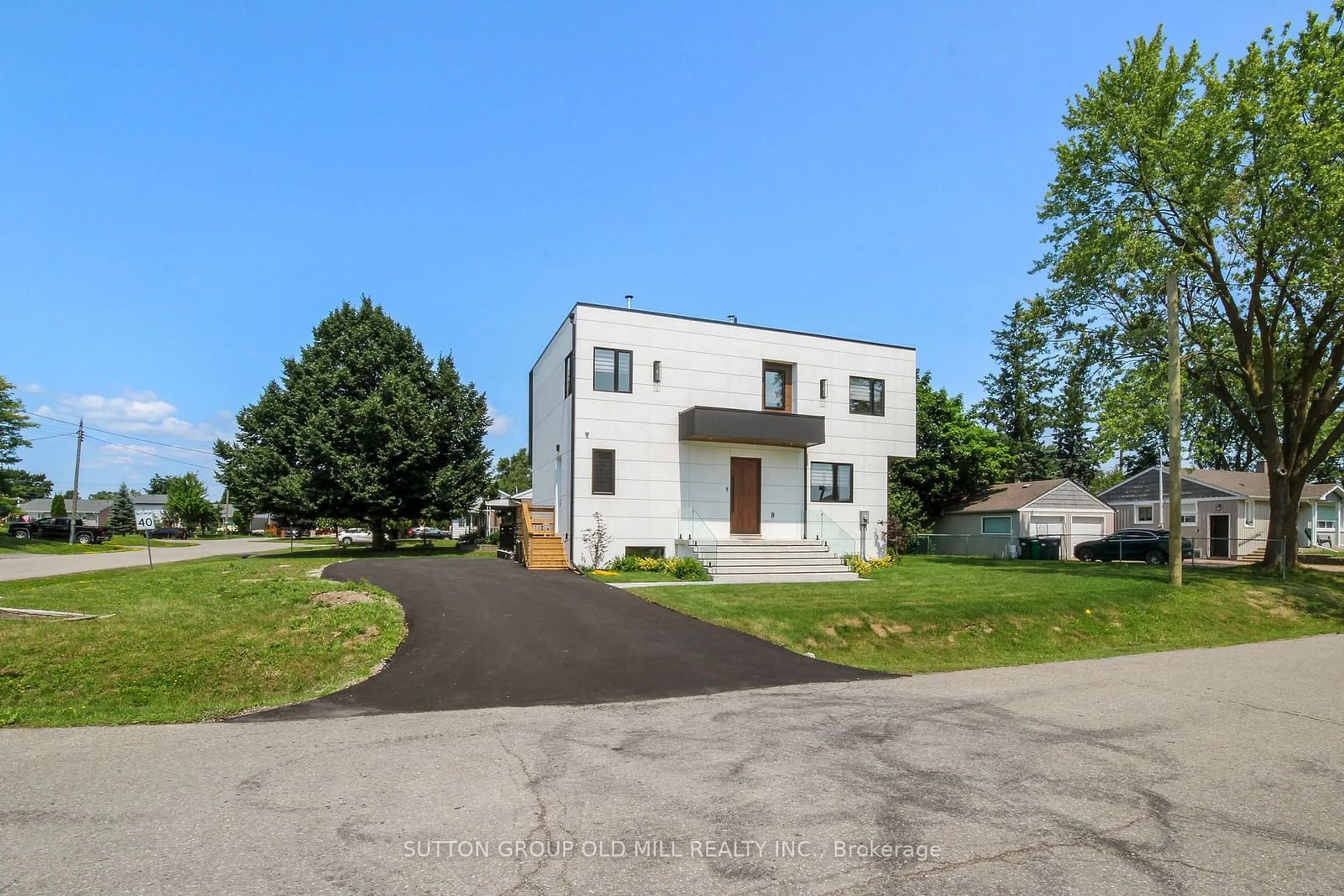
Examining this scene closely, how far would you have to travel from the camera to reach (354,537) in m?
66.6

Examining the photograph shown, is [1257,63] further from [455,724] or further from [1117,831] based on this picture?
[455,724]

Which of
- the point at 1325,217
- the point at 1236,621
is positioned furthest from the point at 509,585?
the point at 1325,217

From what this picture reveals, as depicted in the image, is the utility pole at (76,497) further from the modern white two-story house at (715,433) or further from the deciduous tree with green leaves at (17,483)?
the modern white two-story house at (715,433)

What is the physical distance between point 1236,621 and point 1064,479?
78.8ft

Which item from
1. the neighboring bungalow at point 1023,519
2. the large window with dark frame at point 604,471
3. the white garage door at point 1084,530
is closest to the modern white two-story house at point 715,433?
the large window with dark frame at point 604,471

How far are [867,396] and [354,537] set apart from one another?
54.7 metres

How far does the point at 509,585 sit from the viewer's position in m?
16.8

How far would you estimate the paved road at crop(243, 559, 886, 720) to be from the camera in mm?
8414

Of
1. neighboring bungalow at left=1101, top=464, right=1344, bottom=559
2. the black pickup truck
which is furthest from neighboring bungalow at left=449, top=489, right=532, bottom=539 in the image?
neighboring bungalow at left=1101, top=464, right=1344, bottom=559

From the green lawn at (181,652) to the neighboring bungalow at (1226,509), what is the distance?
38278 mm

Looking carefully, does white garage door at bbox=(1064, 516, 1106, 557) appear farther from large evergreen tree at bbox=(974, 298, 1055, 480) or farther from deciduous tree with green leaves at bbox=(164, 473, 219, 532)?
deciduous tree with green leaves at bbox=(164, 473, 219, 532)

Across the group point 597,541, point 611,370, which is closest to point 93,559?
point 597,541

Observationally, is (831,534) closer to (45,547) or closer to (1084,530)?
(1084,530)

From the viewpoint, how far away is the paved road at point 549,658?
841 centimetres
